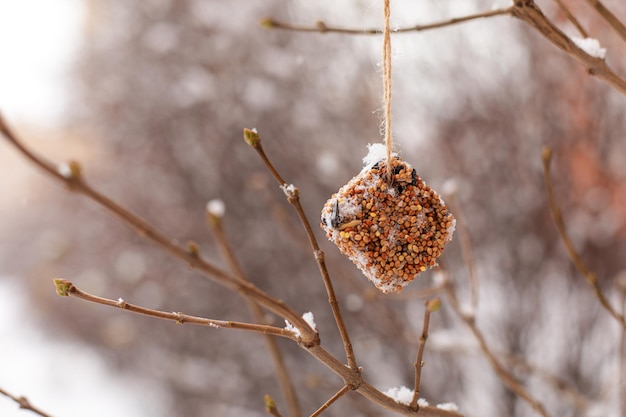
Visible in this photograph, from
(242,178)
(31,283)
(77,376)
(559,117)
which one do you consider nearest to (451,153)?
(559,117)

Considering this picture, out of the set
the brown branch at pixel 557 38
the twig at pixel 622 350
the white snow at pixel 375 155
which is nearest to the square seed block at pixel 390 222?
the white snow at pixel 375 155

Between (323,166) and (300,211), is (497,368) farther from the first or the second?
(323,166)

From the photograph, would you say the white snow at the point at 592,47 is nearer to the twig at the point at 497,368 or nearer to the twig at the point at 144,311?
the twig at the point at 497,368

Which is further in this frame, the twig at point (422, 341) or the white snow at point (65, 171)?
the twig at point (422, 341)

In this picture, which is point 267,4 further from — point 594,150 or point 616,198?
point 616,198

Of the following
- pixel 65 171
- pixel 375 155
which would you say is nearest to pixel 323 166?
pixel 375 155
